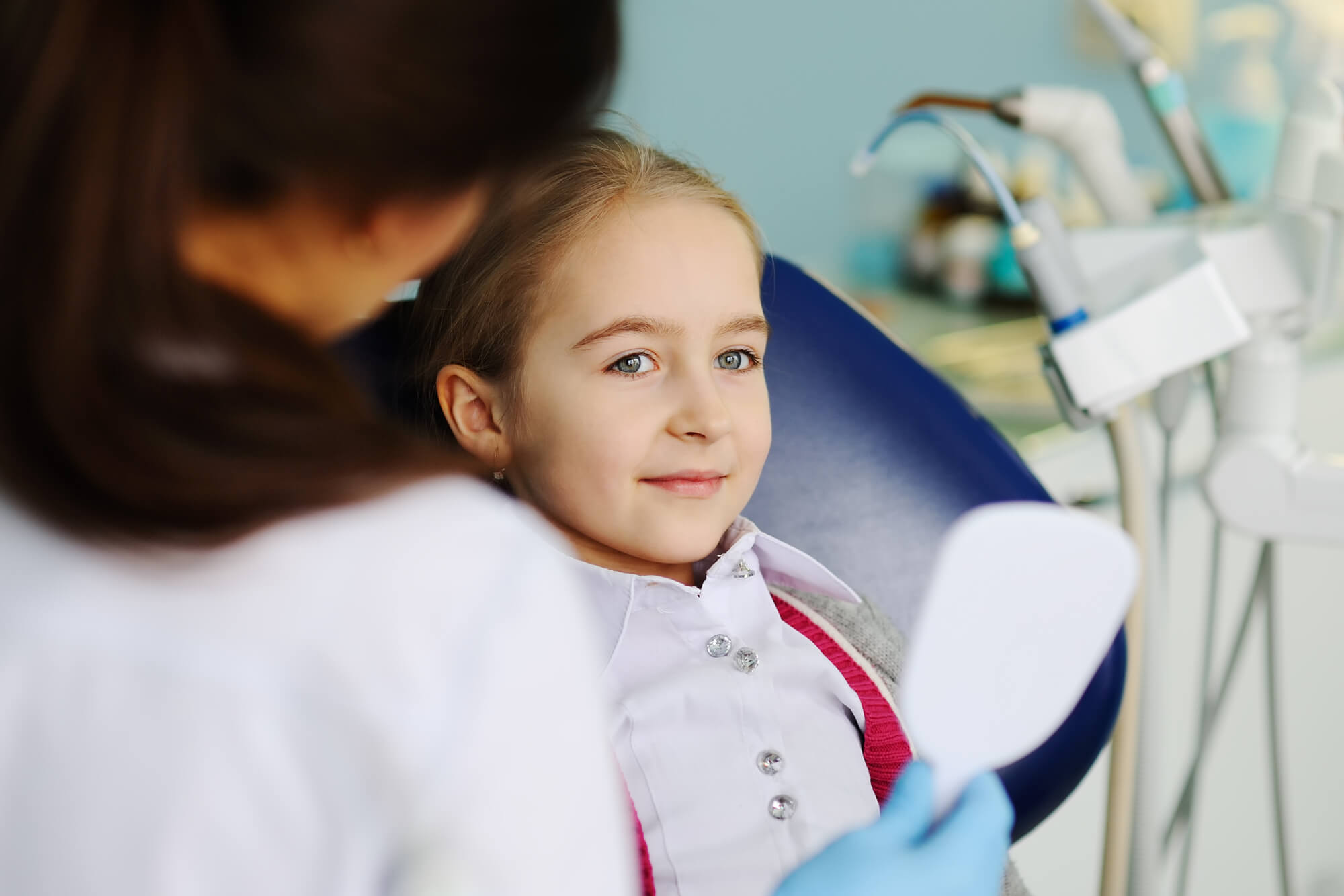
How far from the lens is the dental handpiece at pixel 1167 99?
989 mm

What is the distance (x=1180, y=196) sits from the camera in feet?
7.67

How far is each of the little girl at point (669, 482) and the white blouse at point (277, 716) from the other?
414 mm

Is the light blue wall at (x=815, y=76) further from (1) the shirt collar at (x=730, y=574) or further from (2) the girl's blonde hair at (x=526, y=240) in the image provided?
(1) the shirt collar at (x=730, y=574)

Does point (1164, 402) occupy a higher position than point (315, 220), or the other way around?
point (315, 220)

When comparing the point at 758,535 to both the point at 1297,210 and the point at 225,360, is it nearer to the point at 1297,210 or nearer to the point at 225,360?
the point at 1297,210

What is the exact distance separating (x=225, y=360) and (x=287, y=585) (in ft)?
0.21

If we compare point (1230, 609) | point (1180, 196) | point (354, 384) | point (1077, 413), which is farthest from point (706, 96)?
point (354, 384)

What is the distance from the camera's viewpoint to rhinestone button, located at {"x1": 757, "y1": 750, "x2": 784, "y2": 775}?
76 centimetres

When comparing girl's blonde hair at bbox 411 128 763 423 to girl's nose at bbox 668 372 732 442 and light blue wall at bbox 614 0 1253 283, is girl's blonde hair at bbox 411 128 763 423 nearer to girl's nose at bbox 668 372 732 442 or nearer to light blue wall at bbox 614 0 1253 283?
girl's nose at bbox 668 372 732 442

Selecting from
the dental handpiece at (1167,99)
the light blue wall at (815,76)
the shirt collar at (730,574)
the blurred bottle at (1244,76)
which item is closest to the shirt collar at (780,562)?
the shirt collar at (730,574)

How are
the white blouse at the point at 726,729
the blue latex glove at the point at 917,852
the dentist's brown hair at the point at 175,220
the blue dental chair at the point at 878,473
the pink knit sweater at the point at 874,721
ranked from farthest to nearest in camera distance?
1. the blue dental chair at the point at 878,473
2. the pink knit sweater at the point at 874,721
3. the white blouse at the point at 726,729
4. the blue latex glove at the point at 917,852
5. the dentist's brown hair at the point at 175,220

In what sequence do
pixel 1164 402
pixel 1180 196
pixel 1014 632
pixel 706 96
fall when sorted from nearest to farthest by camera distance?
pixel 1014 632 → pixel 1164 402 → pixel 706 96 → pixel 1180 196

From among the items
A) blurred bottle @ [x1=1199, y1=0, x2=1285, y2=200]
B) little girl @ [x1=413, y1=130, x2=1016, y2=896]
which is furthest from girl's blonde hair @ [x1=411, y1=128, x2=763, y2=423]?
blurred bottle @ [x1=1199, y1=0, x2=1285, y2=200]

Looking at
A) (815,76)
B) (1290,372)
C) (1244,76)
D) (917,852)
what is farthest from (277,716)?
(1244,76)
